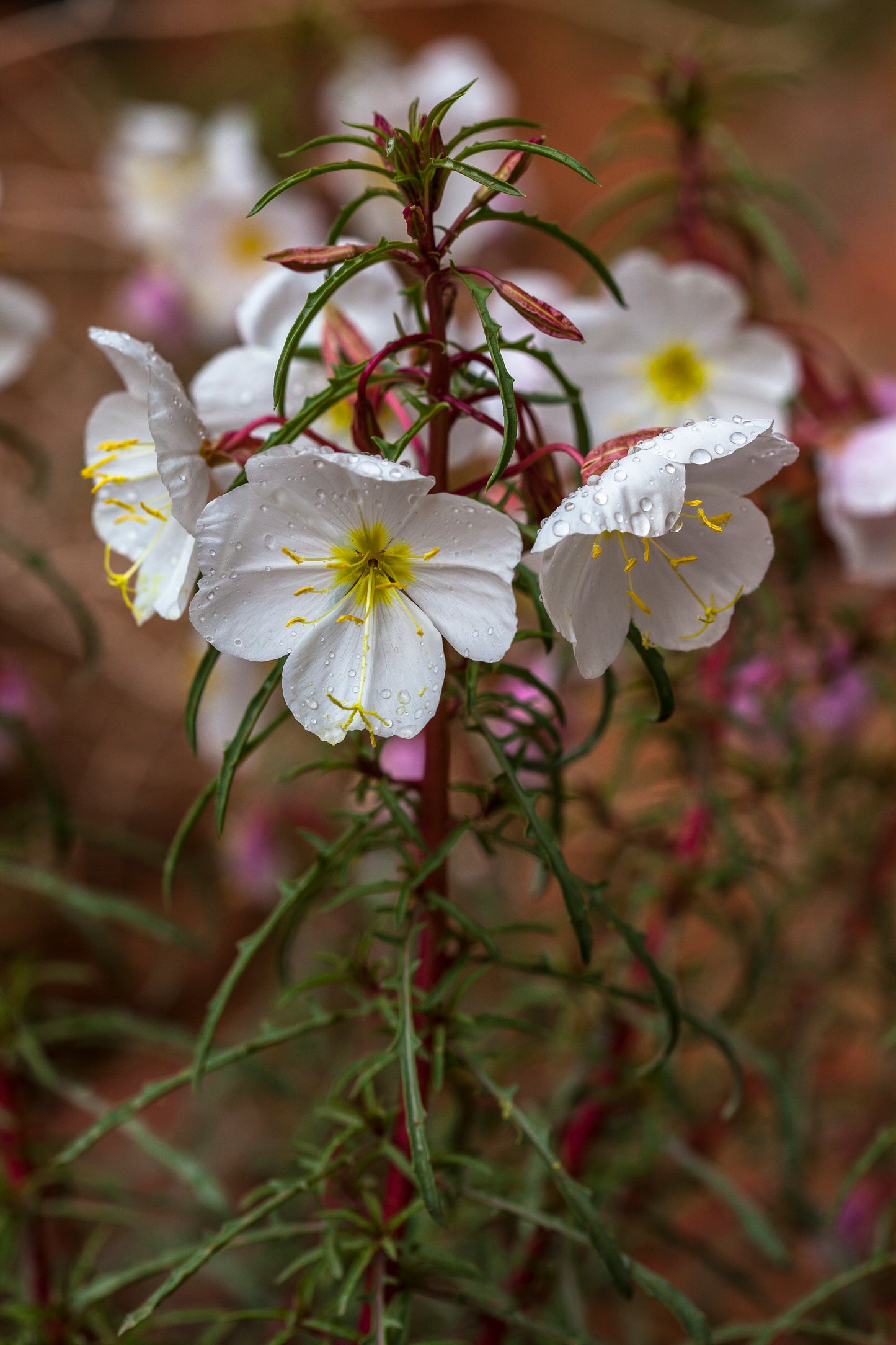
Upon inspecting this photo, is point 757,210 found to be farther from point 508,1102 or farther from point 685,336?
point 508,1102

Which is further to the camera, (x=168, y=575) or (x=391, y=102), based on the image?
(x=391, y=102)

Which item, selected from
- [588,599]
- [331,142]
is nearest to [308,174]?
[331,142]

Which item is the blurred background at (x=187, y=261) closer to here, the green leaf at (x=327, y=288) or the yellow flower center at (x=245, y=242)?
the yellow flower center at (x=245, y=242)

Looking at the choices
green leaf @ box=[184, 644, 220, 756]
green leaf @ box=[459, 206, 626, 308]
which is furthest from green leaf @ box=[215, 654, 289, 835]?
green leaf @ box=[459, 206, 626, 308]

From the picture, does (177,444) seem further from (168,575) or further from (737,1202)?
(737,1202)

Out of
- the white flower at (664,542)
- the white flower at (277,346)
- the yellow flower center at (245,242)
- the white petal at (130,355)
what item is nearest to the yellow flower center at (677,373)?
the white flower at (277,346)

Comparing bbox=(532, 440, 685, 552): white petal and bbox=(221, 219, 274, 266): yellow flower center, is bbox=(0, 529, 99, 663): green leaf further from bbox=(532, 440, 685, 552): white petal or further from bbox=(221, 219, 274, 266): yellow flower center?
bbox=(221, 219, 274, 266): yellow flower center
